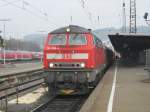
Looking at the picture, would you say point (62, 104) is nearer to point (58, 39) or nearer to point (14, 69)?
point (58, 39)

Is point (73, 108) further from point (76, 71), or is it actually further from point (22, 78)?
point (22, 78)

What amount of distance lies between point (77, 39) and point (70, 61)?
4.20 feet

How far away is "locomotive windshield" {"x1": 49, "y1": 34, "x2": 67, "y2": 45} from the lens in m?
19.4

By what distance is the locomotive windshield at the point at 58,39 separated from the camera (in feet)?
63.8

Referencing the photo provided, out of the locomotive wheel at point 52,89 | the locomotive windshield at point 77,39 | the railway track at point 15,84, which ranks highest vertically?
the locomotive windshield at point 77,39

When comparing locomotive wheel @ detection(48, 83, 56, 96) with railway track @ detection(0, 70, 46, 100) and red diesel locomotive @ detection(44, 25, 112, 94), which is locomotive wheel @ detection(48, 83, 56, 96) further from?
railway track @ detection(0, 70, 46, 100)

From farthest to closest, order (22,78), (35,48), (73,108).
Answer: (35,48) → (22,78) → (73,108)

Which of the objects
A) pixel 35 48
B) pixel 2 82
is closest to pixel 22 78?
pixel 2 82

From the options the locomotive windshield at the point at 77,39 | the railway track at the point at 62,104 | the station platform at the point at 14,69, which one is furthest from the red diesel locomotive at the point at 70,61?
the station platform at the point at 14,69

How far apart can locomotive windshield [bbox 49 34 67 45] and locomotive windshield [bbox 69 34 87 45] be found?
32 cm

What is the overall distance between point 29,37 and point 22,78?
287ft

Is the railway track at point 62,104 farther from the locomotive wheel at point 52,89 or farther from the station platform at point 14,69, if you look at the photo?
the station platform at point 14,69

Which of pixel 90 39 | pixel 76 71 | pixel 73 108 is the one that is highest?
pixel 90 39

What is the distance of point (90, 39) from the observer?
19406 mm
